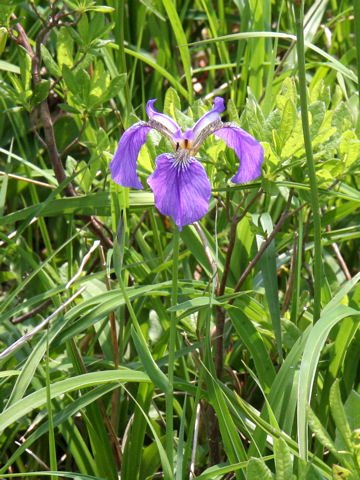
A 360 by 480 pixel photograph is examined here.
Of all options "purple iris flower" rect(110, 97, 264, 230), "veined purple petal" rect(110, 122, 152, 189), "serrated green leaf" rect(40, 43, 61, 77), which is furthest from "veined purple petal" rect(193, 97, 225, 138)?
"serrated green leaf" rect(40, 43, 61, 77)

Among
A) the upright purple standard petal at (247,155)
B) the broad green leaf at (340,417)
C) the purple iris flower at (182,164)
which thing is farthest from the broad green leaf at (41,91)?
the broad green leaf at (340,417)

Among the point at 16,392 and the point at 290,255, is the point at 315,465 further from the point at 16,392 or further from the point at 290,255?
the point at 290,255

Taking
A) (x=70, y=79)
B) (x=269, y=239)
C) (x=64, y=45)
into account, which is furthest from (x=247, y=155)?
(x=64, y=45)

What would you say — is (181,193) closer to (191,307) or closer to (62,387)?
(191,307)

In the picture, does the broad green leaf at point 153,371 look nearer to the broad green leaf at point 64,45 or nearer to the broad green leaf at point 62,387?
the broad green leaf at point 62,387

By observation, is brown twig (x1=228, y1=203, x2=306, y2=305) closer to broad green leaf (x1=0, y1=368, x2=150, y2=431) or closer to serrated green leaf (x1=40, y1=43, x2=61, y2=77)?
broad green leaf (x1=0, y1=368, x2=150, y2=431)

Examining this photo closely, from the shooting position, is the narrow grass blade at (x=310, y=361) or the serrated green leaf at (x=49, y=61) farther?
the serrated green leaf at (x=49, y=61)

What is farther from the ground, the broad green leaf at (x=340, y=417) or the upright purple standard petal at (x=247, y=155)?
the upright purple standard petal at (x=247, y=155)


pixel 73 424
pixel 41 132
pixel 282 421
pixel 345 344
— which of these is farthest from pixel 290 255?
pixel 41 132
